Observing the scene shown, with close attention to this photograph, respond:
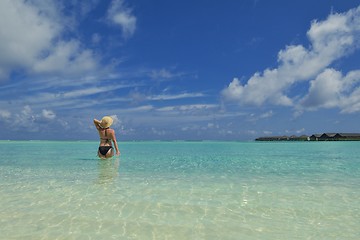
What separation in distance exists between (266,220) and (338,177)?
7.43 m

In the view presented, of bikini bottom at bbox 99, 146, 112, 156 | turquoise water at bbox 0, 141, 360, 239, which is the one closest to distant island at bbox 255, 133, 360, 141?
bikini bottom at bbox 99, 146, 112, 156

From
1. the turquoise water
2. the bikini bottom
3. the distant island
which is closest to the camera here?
the turquoise water

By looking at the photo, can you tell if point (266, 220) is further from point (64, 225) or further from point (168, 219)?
point (64, 225)

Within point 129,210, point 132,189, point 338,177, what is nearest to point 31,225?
point 129,210

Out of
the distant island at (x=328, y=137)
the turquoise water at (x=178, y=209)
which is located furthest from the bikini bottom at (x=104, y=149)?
the distant island at (x=328, y=137)

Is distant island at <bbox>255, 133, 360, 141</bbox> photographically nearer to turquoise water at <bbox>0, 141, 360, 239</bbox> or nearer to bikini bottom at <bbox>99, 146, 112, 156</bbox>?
bikini bottom at <bbox>99, 146, 112, 156</bbox>

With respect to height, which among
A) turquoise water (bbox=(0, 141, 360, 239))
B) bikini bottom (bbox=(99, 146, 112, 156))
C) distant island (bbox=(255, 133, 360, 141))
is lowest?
turquoise water (bbox=(0, 141, 360, 239))

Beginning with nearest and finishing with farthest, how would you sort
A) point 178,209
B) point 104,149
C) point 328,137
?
point 178,209 → point 104,149 → point 328,137

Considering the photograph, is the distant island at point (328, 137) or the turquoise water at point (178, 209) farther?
the distant island at point (328, 137)

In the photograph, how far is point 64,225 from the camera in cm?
564


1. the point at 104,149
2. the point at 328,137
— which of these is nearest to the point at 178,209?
the point at 104,149

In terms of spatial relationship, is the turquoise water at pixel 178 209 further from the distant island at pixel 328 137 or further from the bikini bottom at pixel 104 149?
the distant island at pixel 328 137

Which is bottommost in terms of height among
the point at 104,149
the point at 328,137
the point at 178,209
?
Answer: the point at 178,209

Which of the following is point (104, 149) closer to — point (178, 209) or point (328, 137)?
point (178, 209)
